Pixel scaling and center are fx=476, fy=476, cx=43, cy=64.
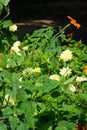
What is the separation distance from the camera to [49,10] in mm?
16188

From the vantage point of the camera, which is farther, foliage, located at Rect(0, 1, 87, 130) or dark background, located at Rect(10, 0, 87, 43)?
dark background, located at Rect(10, 0, 87, 43)

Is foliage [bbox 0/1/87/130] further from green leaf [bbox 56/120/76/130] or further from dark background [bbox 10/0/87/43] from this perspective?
dark background [bbox 10/0/87/43]

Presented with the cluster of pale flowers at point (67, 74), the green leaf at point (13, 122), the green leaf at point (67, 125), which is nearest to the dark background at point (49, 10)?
the cluster of pale flowers at point (67, 74)

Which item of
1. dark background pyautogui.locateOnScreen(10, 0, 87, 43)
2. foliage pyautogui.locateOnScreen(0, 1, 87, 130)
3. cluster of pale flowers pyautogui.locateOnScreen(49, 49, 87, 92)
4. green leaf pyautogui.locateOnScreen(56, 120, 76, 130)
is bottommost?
green leaf pyautogui.locateOnScreen(56, 120, 76, 130)

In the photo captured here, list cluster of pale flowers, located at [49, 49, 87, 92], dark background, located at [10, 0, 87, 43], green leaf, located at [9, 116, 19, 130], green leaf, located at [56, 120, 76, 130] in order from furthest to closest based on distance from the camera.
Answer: dark background, located at [10, 0, 87, 43] → cluster of pale flowers, located at [49, 49, 87, 92] → green leaf, located at [56, 120, 76, 130] → green leaf, located at [9, 116, 19, 130]

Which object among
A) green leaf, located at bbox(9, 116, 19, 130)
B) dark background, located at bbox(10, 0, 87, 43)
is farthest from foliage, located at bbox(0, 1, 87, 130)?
dark background, located at bbox(10, 0, 87, 43)

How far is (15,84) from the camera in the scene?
6.64 ft

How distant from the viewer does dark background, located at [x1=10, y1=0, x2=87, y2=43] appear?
14.5 meters

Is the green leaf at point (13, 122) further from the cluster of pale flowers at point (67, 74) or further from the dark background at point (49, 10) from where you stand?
the dark background at point (49, 10)

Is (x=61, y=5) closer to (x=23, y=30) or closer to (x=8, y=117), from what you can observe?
(x=23, y=30)

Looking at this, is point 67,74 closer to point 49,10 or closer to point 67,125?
point 67,125

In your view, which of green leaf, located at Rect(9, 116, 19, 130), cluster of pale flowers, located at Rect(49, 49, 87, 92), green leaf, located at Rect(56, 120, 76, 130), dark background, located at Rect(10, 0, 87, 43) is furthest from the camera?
dark background, located at Rect(10, 0, 87, 43)

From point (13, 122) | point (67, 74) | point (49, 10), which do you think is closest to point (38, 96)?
point (13, 122)

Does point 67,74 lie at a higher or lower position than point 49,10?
lower
